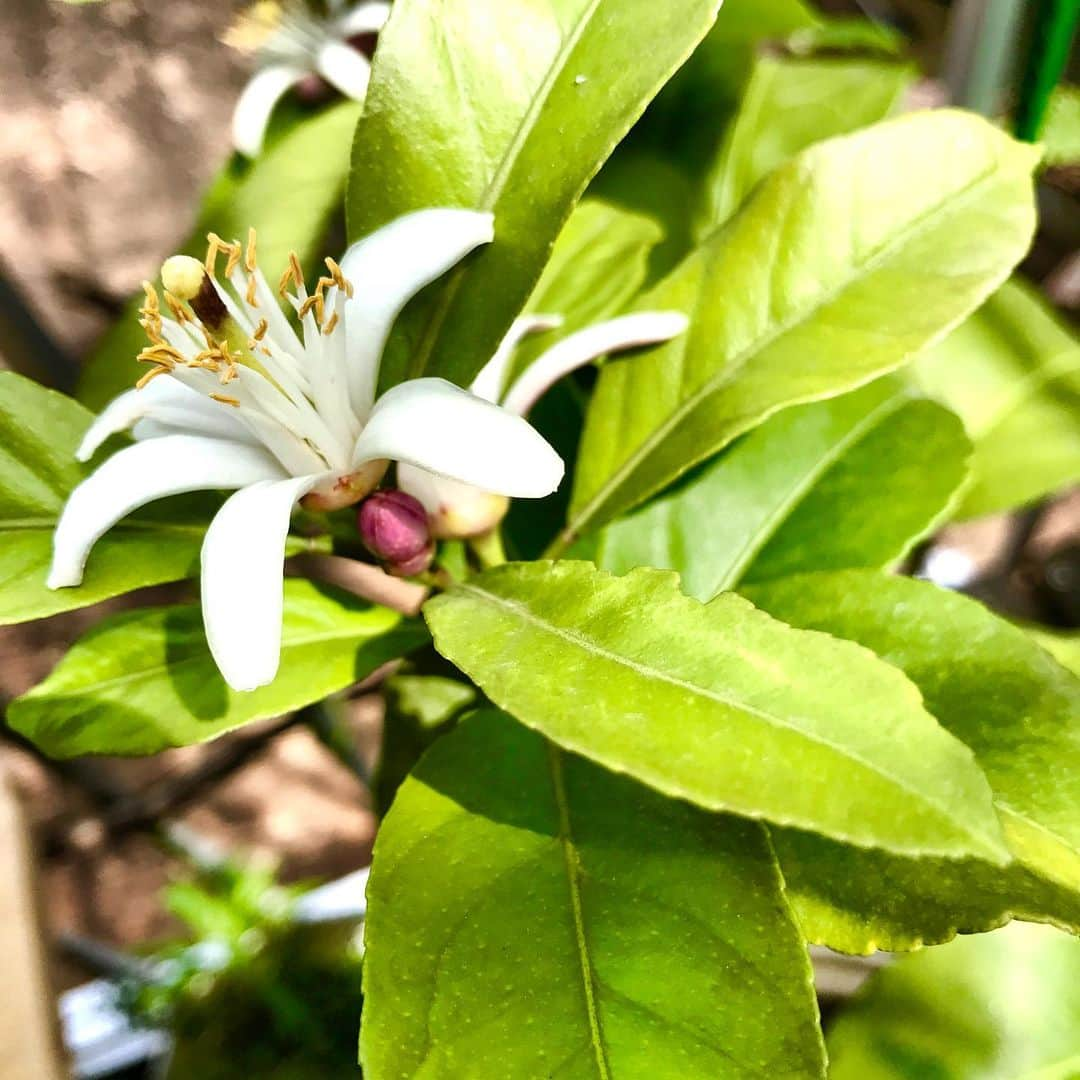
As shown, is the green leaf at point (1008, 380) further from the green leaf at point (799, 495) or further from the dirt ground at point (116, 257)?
the dirt ground at point (116, 257)

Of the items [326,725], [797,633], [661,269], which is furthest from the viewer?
[326,725]

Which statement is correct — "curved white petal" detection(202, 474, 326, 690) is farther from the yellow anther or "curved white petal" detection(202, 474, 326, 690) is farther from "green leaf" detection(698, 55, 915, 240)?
"green leaf" detection(698, 55, 915, 240)

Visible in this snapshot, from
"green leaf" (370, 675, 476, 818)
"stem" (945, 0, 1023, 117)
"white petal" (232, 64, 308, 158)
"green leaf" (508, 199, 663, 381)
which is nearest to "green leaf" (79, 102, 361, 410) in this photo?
"white petal" (232, 64, 308, 158)

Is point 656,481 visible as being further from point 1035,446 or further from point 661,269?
point 1035,446

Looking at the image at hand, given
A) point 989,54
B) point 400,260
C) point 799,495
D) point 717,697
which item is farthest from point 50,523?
point 989,54

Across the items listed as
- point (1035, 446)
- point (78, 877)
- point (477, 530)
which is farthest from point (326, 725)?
point (78, 877)

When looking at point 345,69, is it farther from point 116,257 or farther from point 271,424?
point 116,257

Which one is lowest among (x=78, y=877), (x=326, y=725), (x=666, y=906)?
(x=78, y=877)

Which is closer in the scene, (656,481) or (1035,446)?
(656,481)
